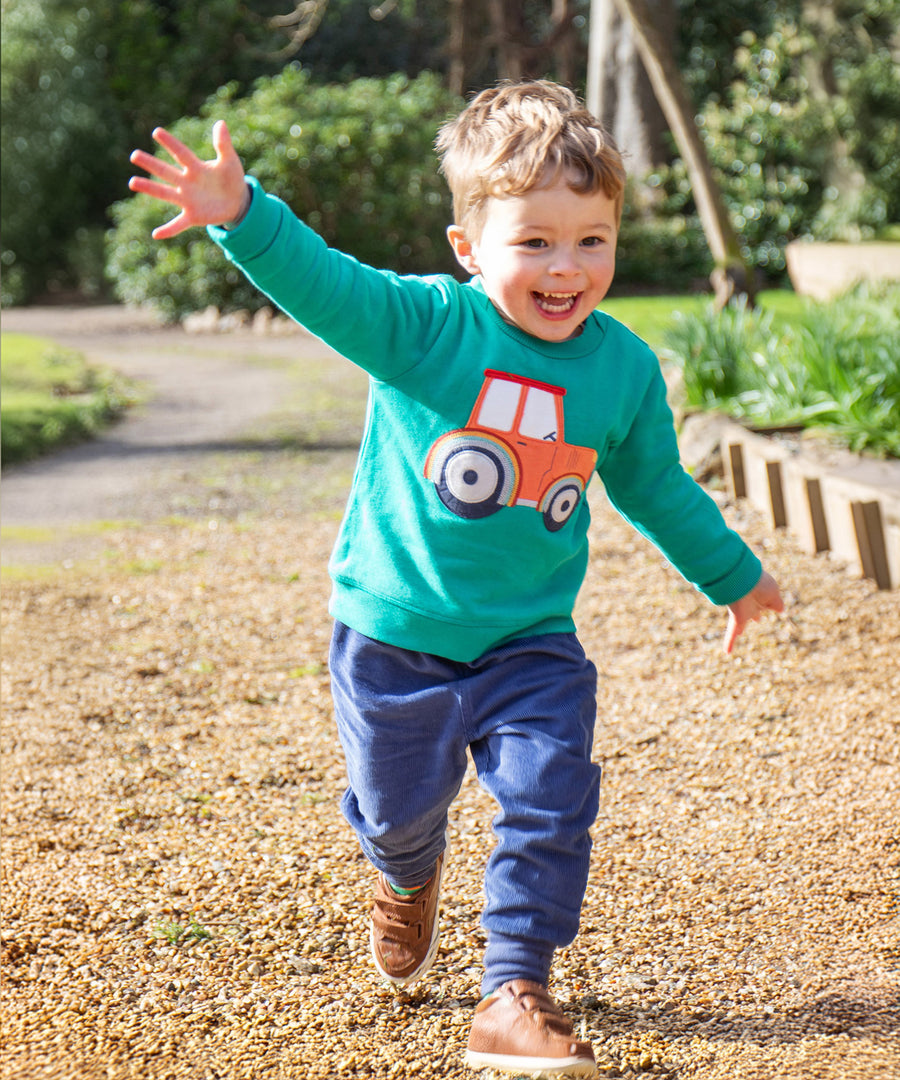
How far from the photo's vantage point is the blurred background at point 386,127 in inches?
483

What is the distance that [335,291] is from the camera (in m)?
1.88

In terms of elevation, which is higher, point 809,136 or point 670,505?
point 809,136

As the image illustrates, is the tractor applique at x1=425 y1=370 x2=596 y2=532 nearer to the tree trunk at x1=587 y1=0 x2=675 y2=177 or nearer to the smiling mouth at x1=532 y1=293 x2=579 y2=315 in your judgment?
the smiling mouth at x1=532 y1=293 x2=579 y2=315

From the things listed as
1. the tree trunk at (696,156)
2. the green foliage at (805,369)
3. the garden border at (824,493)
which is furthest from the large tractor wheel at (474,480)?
the tree trunk at (696,156)

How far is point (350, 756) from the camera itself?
2.07m

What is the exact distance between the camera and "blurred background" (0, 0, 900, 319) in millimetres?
12258

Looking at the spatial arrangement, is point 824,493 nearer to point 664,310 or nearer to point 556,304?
point 556,304

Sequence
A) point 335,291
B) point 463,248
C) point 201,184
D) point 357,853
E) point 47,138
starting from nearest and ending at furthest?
point 201,184
point 335,291
point 463,248
point 357,853
point 47,138

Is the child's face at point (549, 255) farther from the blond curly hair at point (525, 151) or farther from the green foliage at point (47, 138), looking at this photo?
the green foliage at point (47, 138)

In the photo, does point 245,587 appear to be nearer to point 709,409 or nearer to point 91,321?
point 709,409

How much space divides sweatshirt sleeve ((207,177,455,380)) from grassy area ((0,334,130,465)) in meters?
5.10

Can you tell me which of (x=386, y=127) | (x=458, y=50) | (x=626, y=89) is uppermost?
(x=458, y=50)

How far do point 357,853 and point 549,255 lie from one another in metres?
1.39

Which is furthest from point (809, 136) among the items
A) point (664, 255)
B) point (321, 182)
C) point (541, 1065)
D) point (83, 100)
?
point (541, 1065)
